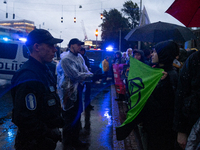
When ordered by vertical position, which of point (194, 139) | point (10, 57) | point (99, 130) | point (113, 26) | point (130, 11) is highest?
point (130, 11)

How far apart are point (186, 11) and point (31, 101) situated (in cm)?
212

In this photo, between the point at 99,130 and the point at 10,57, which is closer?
the point at 99,130

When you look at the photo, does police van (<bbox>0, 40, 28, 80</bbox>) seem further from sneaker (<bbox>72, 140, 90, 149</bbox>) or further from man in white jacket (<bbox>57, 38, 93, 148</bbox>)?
sneaker (<bbox>72, 140, 90, 149</bbox>)

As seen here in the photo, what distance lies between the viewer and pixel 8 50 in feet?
32.2

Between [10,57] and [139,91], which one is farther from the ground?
[10,57]

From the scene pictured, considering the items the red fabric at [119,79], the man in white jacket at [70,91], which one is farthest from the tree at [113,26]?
the man in white jacket at [70,91]

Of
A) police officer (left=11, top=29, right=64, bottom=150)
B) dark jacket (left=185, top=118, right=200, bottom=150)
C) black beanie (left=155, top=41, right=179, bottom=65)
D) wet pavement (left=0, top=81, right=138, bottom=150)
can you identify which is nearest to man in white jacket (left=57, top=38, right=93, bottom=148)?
wet pavement (left=0, top=81, right=138, bottom=150)

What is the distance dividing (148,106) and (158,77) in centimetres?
39

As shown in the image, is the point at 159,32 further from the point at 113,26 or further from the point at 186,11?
the point at 113,26

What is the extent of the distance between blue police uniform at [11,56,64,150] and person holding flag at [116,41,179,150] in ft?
3.20

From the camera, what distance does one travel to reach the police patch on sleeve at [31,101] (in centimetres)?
177

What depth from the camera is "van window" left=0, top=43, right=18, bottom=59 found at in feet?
32.1

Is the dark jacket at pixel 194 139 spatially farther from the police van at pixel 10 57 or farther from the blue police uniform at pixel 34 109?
the police van at pixel 10 57

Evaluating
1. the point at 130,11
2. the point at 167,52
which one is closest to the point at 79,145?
the point at 167,52
